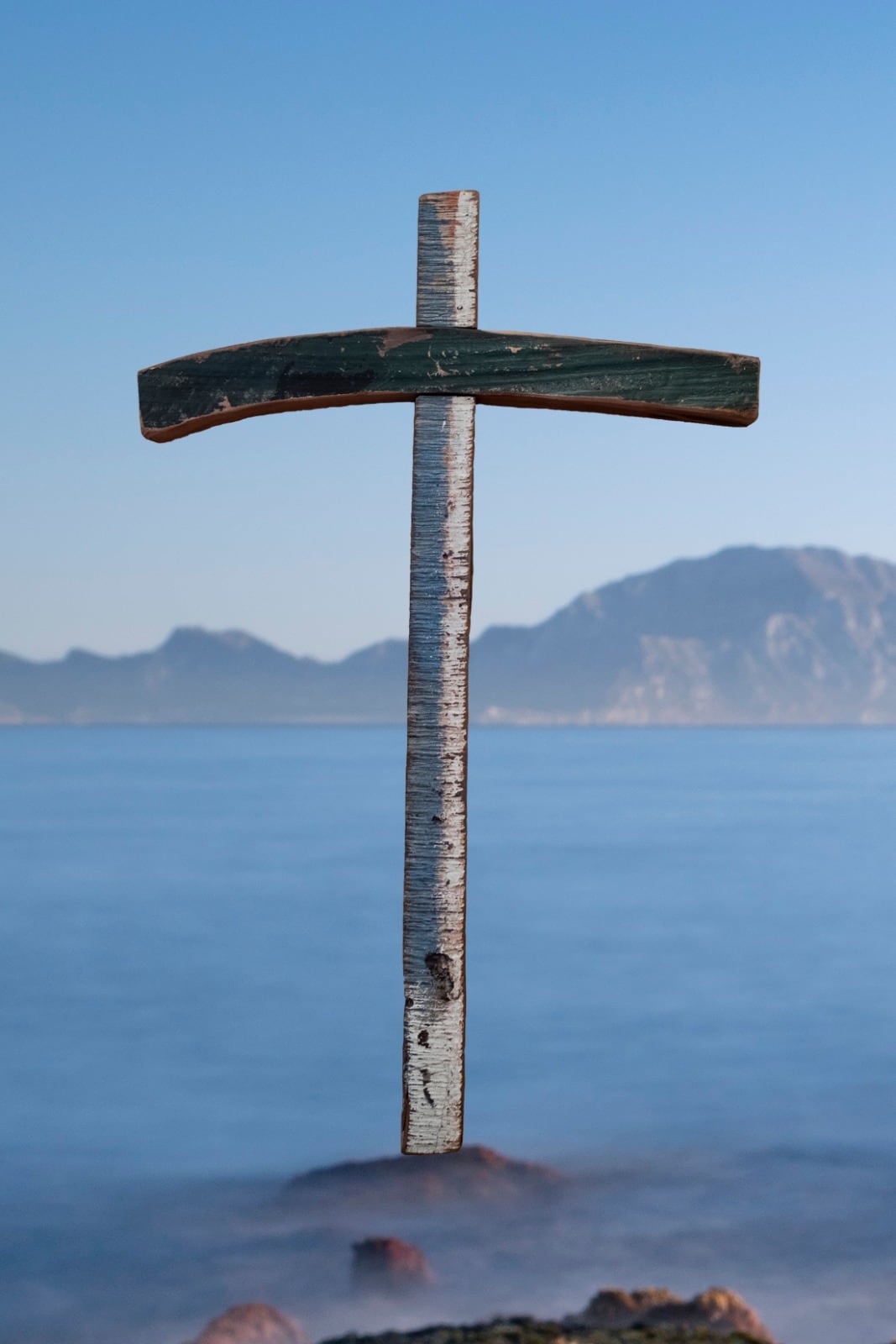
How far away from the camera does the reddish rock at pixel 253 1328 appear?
9.79m

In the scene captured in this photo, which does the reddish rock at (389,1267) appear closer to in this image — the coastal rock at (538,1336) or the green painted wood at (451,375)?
the coastal rock at (538,1336)

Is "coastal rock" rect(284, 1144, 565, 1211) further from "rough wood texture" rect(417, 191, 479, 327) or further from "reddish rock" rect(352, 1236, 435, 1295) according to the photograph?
"rough wood texture" rect(417, 191, 479, 327)

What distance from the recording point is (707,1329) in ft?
25.7

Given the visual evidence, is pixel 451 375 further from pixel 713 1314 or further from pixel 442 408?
pixel 713 1314

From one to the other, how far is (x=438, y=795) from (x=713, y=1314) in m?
5.43

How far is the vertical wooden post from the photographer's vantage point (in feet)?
18.7

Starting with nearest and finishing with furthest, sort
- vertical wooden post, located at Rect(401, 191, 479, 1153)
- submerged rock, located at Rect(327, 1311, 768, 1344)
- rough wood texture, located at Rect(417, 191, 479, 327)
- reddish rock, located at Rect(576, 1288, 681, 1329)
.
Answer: vertical wooden post, located at Rect(401, 191, 479, 1153), rough wood texture, located at Rect(417, 191, 479, 327), submerged rock, located at Rect(327, 1311, 768, 1344), reddish rock, located at Rect(576, 1288, 681, 1329)

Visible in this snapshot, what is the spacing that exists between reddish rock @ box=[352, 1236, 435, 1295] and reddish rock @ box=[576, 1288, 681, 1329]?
302 cm

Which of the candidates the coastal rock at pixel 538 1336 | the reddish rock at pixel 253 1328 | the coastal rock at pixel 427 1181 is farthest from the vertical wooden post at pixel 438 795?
the coastal rock at pixel 427 1181

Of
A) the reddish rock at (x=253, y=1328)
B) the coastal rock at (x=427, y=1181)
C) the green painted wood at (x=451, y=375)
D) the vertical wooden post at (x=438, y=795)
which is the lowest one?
the coastal rock at (x=427, y=1181)

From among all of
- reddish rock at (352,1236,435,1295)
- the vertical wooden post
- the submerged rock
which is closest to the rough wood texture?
the vertical wooden post

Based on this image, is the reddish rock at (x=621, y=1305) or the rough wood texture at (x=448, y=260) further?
the reddish rock at (x=621, y=1305)

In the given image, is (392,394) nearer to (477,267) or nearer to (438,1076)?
(477,267)

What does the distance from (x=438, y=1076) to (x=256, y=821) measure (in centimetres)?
8764
